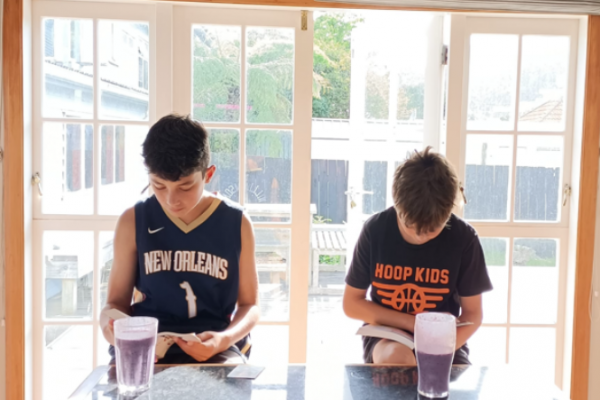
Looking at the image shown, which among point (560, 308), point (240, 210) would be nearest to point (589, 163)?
point (560, 308)

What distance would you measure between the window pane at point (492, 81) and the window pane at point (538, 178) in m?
0.14

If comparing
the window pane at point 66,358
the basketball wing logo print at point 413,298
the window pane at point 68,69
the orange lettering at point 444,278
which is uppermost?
the window pane at point 68,69

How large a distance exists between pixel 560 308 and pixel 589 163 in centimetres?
67

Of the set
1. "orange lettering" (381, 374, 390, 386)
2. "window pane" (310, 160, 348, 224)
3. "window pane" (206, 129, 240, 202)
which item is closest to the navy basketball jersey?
"orange lettering" (381, 374, 390, 386)

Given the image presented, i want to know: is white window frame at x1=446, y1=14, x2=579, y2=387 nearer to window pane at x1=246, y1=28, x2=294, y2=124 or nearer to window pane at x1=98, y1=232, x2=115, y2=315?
window pane at x1=246, y1=28, x2=294, y2=124

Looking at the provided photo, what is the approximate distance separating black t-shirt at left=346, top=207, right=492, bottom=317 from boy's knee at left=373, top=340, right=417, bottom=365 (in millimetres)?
196

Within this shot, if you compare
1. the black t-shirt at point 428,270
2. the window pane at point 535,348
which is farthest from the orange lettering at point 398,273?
the window pane at point 535,348

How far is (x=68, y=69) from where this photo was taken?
7.26ft

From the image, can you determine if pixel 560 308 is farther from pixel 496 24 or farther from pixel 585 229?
pixel 496 24

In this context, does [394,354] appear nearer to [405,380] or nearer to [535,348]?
[405,380]

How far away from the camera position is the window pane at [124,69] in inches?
87.4

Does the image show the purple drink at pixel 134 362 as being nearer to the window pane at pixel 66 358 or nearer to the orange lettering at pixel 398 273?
the orange lettering at pixel 398 273

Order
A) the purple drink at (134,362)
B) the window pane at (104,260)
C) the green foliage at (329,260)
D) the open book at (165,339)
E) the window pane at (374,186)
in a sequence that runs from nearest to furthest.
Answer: the purple drink at (134,362)
the open book at (165,339)
the window pane at (104,260)
the window pane at (374,186)
the green foliage at (329,260)

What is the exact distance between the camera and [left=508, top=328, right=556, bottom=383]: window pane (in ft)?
7.95
